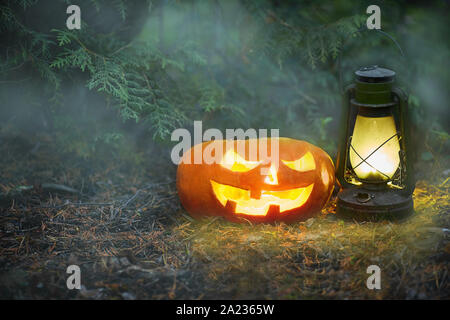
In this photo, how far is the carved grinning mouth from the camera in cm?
352

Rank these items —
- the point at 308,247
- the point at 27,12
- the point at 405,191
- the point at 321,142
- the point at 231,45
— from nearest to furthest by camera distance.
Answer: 1. the point at 308,247
2. the point at 405,191
3. the point at 27,12
4. the point at 321,142
5. the point at 231,45

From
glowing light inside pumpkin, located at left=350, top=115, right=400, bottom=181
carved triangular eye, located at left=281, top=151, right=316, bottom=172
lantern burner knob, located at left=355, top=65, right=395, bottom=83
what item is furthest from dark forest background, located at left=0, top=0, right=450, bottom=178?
carved triangular eye, located at left=281, top=151, right=316, bottom=172

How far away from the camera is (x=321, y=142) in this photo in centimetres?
484

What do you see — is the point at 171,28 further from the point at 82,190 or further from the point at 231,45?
the point at 82,190

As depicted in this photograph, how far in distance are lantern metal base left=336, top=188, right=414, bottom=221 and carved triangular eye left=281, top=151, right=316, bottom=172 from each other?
373 mm

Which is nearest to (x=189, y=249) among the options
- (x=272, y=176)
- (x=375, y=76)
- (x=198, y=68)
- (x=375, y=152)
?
(x=272, y=176)

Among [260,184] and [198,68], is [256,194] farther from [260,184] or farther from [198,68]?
[198,68]

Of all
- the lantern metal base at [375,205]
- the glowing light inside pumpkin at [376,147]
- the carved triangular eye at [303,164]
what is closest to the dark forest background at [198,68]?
the glowing light inside pumpkin at [376,147]

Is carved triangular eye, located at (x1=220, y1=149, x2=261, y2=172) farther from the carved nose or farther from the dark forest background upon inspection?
the dark forest background

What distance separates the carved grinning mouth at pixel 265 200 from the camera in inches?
139

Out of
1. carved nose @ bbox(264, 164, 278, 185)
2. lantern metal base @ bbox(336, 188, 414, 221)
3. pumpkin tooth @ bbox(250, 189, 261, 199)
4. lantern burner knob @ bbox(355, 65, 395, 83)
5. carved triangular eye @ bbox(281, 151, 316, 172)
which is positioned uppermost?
lantern burner knob @ bbox(355, 65, 395, 83)

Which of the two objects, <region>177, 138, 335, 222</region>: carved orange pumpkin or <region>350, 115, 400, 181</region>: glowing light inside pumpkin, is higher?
<region>350, 115, 400, 181</region>: glowing light inside pumpkin
